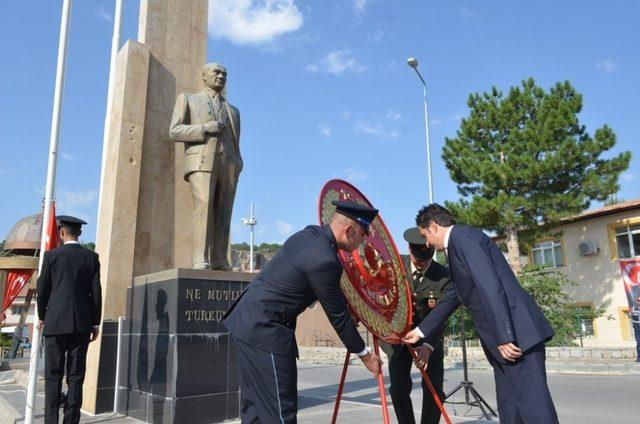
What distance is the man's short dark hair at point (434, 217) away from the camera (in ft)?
10.9

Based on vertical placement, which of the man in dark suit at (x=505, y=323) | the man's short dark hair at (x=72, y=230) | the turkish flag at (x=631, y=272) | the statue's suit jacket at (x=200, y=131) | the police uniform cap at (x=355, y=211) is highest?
the statue's suit jacket at (x=200, y=131)

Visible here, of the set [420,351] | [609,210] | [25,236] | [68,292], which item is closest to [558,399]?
[420,351]

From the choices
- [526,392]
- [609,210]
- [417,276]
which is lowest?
[526,392]

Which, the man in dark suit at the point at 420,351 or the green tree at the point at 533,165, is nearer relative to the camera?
the man in dark suit at the point at 420,351

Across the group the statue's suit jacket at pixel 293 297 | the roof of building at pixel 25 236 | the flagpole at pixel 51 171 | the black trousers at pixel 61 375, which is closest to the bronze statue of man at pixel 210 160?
the flagpole at pixel 51 171

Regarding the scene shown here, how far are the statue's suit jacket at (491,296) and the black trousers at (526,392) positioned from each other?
0.08 meters

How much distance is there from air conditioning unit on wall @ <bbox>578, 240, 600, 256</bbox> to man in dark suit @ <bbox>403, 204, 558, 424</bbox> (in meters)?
25.0

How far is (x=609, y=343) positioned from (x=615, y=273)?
3.61 m

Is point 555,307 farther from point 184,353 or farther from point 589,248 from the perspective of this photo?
point 184,353

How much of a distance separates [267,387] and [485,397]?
6.78m

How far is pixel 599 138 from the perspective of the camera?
22.6 m

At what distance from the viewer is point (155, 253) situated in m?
7.48

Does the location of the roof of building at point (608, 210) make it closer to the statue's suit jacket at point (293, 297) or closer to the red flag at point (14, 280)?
the red flag at point (14, 280)

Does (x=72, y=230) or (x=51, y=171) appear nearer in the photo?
(x=72, y=230)
